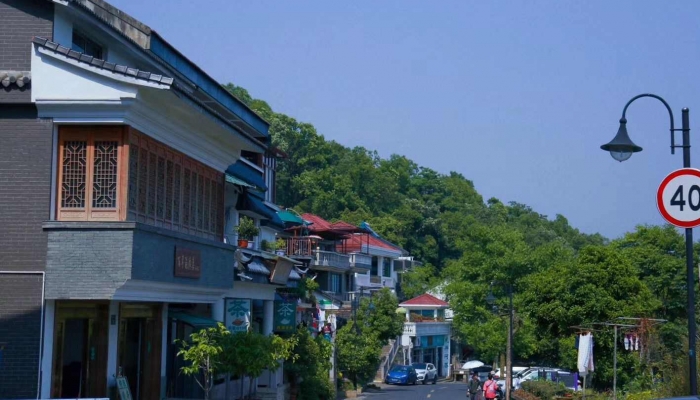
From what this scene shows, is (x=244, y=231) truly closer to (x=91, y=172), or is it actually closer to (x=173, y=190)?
(x=173, y=190)

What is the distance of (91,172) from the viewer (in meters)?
15.8

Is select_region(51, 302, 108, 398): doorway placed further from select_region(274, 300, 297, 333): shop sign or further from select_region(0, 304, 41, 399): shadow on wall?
select_region(274, 300, 297, 333): shop sign

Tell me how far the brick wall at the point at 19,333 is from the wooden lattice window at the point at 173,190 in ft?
7.00

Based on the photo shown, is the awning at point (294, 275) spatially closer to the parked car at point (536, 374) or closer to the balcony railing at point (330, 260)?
the parked car at point (536, 374)

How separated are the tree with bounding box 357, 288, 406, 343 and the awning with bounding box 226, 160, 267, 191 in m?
32.8

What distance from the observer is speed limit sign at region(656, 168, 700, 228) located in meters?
13.2

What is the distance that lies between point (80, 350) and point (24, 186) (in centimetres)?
334

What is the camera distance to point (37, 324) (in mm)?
15805

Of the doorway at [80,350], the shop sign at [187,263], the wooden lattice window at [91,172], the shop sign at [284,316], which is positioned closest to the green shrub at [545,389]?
the shop sign at [284,316]

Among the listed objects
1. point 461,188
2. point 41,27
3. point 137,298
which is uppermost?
point 461,188

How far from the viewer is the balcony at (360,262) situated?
67.1m

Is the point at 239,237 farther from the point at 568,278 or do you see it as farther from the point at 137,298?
the point at 568,278

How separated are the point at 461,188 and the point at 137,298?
104398 mm

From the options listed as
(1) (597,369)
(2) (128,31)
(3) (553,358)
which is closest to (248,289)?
(2) (128,31)
